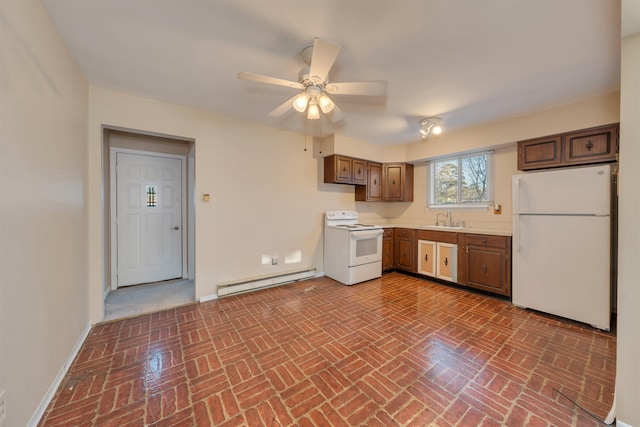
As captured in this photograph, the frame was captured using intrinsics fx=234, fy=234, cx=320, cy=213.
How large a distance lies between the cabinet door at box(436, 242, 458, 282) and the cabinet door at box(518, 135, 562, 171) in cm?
147

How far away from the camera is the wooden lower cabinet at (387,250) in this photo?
14.5 ft

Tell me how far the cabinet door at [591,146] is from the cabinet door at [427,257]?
6.60ft

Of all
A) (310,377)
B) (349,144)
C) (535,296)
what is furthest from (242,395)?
(349,144)

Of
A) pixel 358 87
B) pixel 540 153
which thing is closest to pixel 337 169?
pixel 358 87

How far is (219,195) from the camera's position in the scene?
3.30m

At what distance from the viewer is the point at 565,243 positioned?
8.50ft

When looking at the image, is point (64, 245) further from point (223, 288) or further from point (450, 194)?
point (450, 194)

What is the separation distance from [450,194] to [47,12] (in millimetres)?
5192

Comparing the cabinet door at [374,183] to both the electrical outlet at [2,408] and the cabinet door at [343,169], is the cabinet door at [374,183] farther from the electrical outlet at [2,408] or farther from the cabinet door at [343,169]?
the electrical outlet at [2,408]

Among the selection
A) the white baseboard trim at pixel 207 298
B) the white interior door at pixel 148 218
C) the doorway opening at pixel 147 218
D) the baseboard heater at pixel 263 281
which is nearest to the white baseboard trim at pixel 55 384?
the doorway opening at pixel 147 218

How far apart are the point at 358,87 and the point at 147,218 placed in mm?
3869

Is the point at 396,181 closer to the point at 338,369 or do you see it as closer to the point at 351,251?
the point at 351,251

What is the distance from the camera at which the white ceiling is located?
151 cm

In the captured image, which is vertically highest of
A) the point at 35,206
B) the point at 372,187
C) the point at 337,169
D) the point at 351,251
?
the point at 337,169
